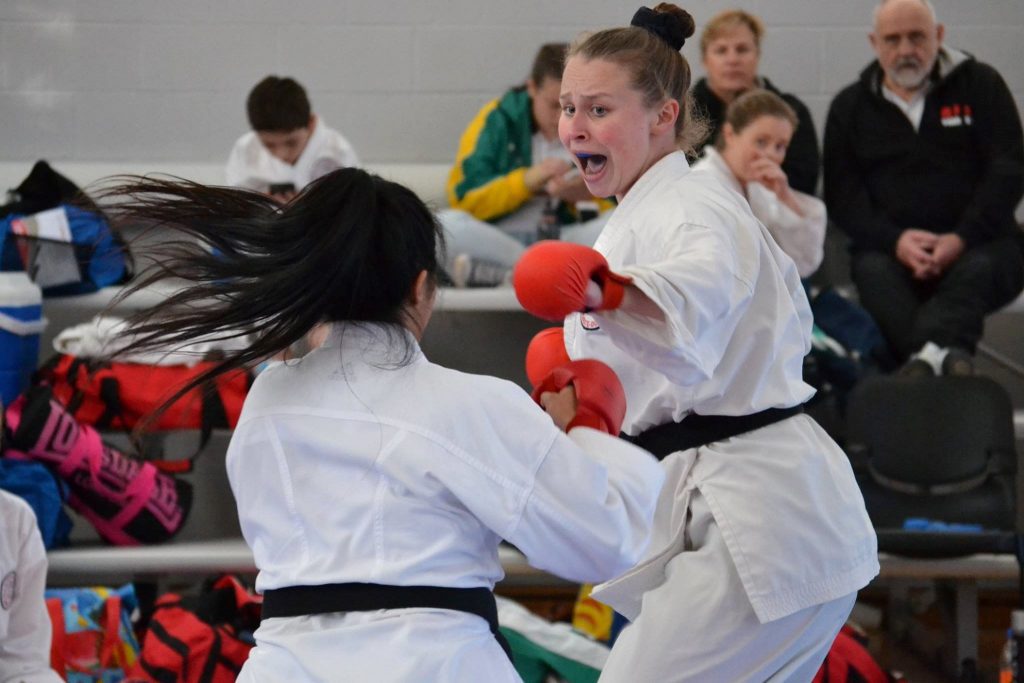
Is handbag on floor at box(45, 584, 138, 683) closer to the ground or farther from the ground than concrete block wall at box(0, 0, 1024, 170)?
closer to the ground

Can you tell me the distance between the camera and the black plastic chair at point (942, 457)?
423 cm

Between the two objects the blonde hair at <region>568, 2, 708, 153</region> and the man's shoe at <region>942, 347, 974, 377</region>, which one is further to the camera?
→ the man's shoe at <region>942, 347, 974, 377</region>

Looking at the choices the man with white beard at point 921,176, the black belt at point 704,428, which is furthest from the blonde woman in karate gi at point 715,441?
the man with white beard at point 921,176

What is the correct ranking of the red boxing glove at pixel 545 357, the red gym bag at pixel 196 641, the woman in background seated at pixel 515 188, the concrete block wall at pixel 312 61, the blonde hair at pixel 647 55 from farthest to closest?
the concrete block wall at pixel 312 61 → the woman in background seated at pixel 515 188 → the red gym bag at pixel 196 641 → the blonde hair at pixel 647 55 → the red boxing glove at pixel 545 357

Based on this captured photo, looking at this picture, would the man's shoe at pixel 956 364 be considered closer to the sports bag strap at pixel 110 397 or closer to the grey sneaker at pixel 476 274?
the grey sneaker at pixel 476 274

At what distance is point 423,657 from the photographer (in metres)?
1.83

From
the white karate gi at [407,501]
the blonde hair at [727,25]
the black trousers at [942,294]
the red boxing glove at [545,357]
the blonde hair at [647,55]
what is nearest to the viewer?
the white karate gi at [407,501]

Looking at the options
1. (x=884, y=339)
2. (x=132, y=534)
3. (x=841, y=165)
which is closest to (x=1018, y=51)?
(x=841, y=165)

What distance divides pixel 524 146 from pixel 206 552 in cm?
188

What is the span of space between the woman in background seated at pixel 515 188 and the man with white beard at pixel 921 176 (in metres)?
Answer: 0.92

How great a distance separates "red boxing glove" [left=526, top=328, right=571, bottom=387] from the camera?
90.5 inches

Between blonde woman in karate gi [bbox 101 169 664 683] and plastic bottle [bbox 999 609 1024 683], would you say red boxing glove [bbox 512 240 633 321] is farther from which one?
plastic bottle [bbox 999 609 1024 683]

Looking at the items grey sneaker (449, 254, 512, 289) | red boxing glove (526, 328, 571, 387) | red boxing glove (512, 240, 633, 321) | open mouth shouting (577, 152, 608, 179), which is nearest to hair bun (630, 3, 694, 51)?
open mouth shouting (577, 152, 608, 179)

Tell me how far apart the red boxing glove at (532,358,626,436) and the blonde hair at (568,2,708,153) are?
603 mm
